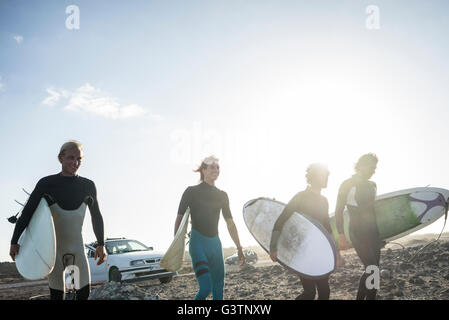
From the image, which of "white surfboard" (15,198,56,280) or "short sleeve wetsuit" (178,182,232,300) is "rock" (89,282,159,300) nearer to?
"white surfboard" (15,198,56,280)

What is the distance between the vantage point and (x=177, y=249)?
4.23 m

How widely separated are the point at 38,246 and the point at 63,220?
16.0 inches

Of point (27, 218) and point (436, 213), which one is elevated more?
point (27, 218)

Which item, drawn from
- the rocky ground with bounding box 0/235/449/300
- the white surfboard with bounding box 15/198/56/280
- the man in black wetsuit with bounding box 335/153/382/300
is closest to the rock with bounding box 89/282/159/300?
the rocky ground with bounding box 0/235/449/300

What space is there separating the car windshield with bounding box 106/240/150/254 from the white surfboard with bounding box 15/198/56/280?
740cm

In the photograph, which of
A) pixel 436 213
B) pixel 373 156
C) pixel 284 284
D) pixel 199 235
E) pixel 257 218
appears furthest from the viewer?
pixel 284 284

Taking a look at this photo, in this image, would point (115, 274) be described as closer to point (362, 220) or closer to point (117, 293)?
point (117, 293)

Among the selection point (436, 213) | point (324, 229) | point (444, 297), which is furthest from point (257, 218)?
point (436, 213)

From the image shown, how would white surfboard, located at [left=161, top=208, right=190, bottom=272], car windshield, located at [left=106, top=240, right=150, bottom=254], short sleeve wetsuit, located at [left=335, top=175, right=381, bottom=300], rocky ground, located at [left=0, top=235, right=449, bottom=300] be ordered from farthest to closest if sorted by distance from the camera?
1. car windshield, located at [left=106, top=240, right=150, bottom=254]
2. rocky ground, located at [left=0, top=235, right=449, bottom=300]
3. short sleeve wetsuit, located at [left=335, top=175, right=381, bottom=300]
4. white surfboard, located at [left=161, top=208, right=190, bottom=272]

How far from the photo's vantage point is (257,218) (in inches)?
225

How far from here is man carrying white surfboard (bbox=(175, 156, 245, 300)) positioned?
3771 mm

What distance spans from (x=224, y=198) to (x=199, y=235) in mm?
605

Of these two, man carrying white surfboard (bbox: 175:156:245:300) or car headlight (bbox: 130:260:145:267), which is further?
car headlight (bbox: 130:260:145:267)
